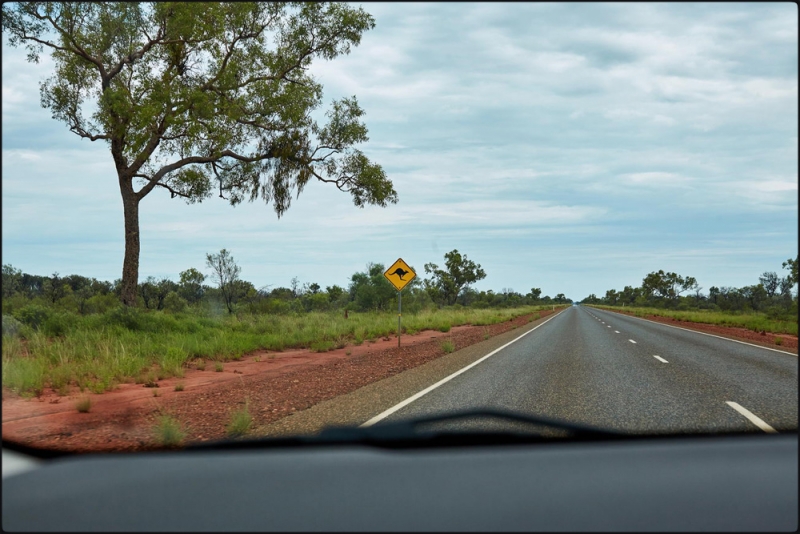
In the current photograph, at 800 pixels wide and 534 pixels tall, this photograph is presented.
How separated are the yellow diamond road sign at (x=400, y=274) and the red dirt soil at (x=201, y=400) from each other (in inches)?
113

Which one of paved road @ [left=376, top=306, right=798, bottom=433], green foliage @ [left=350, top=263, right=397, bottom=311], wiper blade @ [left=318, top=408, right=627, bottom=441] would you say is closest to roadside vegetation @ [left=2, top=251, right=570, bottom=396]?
wiper blade @ [left=318, top=408, right=627, bottom=441]

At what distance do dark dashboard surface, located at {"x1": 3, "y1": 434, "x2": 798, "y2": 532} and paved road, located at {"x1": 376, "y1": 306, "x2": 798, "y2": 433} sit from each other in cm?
88

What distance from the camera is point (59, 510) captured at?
1.75 metres

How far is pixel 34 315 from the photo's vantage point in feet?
52.0

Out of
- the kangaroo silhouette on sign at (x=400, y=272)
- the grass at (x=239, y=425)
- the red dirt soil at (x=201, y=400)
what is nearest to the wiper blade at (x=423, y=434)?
the red dirt soil at (x=201, y=400)

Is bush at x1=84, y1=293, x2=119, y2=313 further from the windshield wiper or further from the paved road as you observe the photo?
the windshield wiper

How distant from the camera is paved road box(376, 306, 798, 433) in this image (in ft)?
12.3

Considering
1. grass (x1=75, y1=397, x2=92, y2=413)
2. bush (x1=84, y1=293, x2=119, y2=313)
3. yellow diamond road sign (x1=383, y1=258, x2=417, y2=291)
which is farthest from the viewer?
bush (x1=84, y1=293, x2=119, y2=313)

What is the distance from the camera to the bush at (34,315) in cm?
1517

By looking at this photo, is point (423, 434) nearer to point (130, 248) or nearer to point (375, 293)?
point (130, 248)

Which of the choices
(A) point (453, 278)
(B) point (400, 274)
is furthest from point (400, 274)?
(A) point (453, 278)

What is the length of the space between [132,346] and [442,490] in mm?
14188

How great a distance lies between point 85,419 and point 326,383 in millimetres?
5763

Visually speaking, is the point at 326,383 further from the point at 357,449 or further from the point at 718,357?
the point at 357,449
